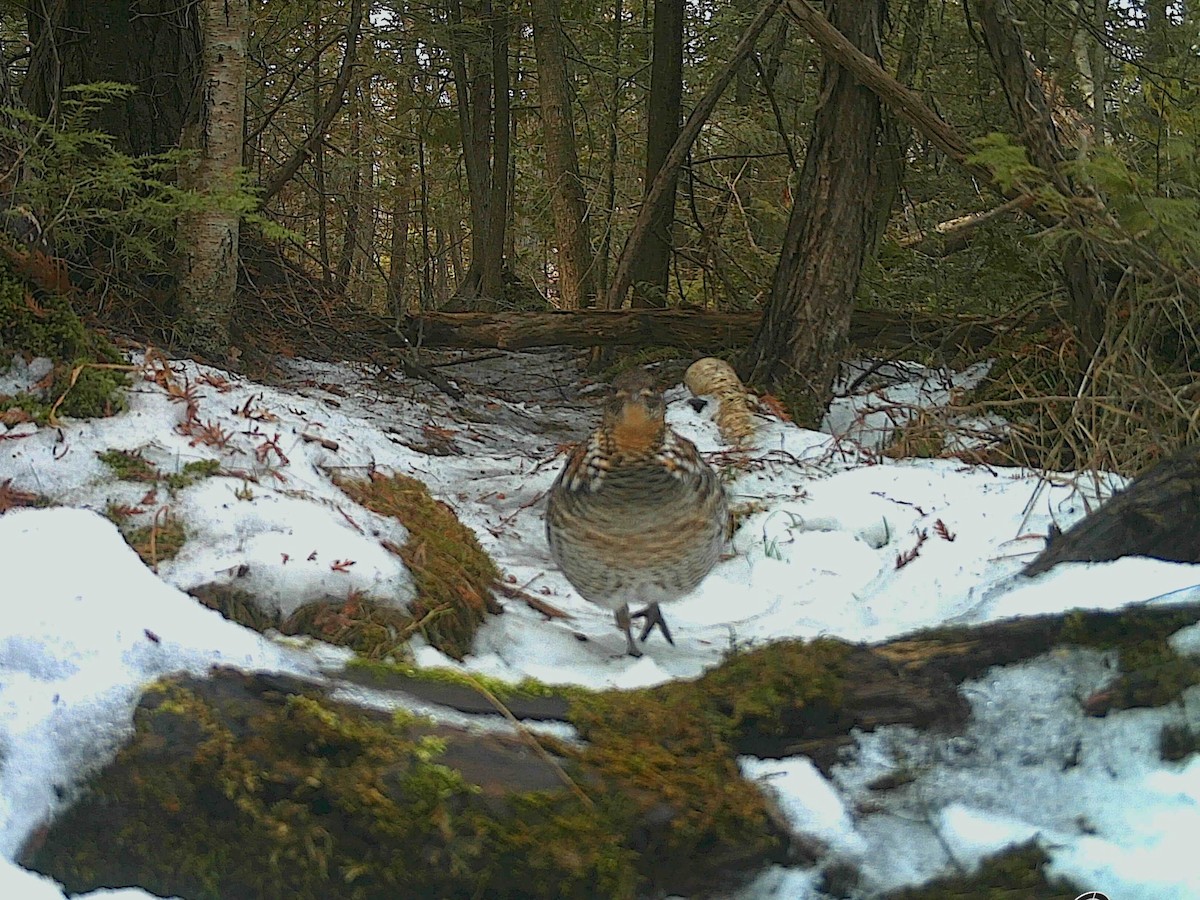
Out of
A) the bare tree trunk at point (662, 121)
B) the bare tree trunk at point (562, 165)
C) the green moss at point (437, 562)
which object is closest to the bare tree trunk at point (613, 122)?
the bare tree trunk at point (562, 165)

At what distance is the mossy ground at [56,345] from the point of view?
150 inches

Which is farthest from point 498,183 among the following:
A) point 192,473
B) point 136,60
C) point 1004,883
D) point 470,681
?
point 1004,883

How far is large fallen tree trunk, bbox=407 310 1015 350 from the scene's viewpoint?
288 inches

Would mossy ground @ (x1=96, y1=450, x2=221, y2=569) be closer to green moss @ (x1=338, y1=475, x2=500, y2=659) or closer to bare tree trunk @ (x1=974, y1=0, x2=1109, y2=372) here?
green moss @ (x1=338, y1=475, x2=500, y2=659)

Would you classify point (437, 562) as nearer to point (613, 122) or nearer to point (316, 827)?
point (316, 827)

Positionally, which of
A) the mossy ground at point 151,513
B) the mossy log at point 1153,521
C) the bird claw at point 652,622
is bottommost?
the bird claw at point 652,622

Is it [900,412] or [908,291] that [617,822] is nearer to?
[900,412]

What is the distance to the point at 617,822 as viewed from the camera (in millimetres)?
1833

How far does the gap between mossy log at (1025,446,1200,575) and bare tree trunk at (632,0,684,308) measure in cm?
647

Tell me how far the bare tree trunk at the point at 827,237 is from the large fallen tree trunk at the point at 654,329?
708mm

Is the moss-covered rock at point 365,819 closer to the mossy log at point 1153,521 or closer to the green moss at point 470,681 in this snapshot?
the green moss at point 470,681

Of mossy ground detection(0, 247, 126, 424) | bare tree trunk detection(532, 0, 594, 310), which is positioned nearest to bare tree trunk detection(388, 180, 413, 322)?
bare tree trunk detection(532, 0, 594, 310)

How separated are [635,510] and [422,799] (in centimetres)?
153

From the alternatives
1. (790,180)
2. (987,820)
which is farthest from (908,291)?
(987,820)
